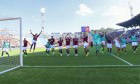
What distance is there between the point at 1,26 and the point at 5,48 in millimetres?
5486

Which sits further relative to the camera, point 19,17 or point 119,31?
point 119,31

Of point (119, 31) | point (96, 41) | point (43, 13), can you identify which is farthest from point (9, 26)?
point (119, 31)

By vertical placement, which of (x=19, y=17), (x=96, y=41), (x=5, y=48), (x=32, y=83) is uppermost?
(x=19, y=17)

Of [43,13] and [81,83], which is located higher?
[43,13]

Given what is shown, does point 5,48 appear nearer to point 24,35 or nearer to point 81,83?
point 81,83

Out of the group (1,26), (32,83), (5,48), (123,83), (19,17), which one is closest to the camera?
(123,83)

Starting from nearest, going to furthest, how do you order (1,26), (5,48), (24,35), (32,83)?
(32,83), (1,26), (5,48), (24,35)

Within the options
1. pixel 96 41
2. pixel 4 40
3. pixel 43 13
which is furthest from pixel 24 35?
pixel 96 41

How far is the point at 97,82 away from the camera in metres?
3.45

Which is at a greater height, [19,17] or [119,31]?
[119,31]

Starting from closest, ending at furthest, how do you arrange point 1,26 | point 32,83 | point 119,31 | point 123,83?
point 123,83 < point 32,83 < point 1,26 < point 119,31

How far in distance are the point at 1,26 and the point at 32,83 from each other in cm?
582

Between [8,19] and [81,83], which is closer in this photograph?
[81,83]

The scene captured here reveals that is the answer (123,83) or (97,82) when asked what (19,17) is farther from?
(123,83)
